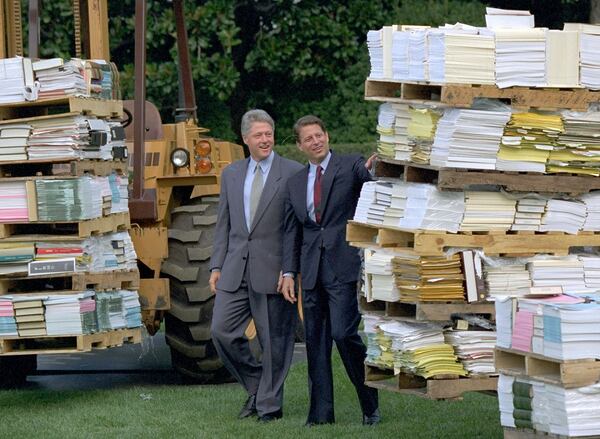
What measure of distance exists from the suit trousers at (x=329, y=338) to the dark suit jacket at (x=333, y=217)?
0.06m

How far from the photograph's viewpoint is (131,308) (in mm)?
12453

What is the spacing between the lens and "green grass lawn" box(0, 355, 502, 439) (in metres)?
10.6

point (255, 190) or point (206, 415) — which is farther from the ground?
point (255, 190)

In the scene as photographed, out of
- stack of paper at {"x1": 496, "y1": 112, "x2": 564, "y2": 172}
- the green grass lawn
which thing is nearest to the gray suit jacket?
the green grass lawn

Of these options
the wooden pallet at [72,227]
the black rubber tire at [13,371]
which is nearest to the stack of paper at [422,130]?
the wooden pallet at [72,227]

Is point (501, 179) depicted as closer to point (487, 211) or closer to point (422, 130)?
point (487, 211)

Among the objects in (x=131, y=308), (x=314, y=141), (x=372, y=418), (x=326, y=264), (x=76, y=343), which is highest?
(x=314, y=141)

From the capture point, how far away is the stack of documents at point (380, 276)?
999 centimetres

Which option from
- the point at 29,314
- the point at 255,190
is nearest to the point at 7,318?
the point at 29,314

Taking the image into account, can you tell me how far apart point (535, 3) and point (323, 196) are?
17.1m

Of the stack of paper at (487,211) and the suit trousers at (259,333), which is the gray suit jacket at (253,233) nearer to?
the suit trousers at (259,333)

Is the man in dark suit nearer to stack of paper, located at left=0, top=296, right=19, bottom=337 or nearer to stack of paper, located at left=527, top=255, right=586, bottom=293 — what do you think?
stack of paper, located at left=527, top=255, right=586, bottom=293

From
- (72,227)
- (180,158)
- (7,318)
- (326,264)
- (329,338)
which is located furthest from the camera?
(180,158)

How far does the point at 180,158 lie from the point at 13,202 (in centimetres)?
211
